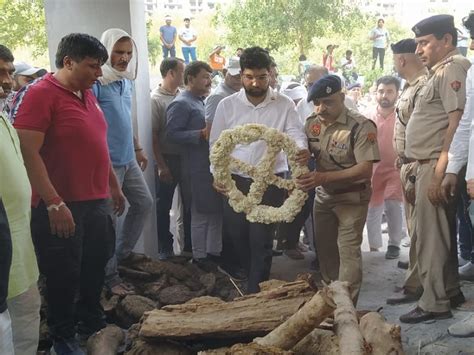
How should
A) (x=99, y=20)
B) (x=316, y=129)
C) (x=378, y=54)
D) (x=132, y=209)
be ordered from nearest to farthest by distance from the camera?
(x=316, y=129)
(x=132, y=209)
(x=99, y=20)
(x=378, y=54)

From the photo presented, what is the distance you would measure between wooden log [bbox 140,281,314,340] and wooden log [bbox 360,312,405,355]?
1.24 feet

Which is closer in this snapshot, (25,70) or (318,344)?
(318,344)

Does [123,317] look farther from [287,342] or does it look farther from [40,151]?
[287,342]

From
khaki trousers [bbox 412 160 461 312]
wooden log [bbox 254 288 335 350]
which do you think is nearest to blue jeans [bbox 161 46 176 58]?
khaki trousers [bbox 412 160 461 312]

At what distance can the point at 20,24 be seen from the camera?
15.3m

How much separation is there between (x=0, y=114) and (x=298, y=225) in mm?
3649

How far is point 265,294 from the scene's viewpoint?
323 centimetres

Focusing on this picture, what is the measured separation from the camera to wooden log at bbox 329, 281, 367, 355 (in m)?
2.54

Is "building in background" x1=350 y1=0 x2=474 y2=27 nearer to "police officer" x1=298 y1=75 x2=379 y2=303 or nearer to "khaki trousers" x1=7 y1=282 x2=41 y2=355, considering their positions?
"police officer" x1=298 y1=75 x2=379 y2=303

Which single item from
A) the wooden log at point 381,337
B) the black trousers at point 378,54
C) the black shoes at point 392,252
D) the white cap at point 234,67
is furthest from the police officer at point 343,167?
the black trousers at point 378,54

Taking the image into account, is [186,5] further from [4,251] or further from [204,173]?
[4,251]

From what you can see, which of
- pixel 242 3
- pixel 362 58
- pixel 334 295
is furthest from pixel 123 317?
pixel 362 58

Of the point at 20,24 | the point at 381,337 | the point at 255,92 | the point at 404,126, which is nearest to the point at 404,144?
the point at 404,126

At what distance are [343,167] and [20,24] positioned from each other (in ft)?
45.3
